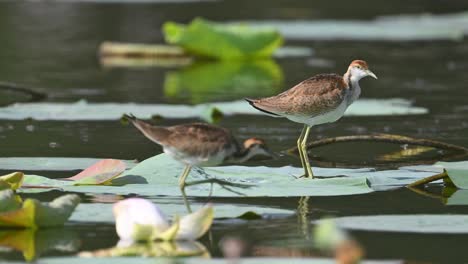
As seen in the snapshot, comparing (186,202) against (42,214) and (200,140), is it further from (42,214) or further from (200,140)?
(42,214)

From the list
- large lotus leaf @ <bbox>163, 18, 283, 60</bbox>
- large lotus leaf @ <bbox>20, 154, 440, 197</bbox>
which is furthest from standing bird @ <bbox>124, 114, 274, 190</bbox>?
large lotus leaf @ <bbox>163, 18, 283, 60</bbox>

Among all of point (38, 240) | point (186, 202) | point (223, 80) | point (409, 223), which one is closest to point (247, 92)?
point (223, 80)

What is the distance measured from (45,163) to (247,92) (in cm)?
550

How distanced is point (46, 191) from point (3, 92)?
607 cm

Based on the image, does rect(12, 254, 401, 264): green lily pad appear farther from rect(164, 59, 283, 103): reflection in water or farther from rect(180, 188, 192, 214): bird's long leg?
rect(164, 59, 283, 103): reflection in water

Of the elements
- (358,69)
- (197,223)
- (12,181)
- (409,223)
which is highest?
(358,69)

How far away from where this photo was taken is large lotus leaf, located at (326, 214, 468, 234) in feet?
21.7

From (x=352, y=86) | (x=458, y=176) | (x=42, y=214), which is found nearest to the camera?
(x=42, y=214)

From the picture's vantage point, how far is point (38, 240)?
640cm

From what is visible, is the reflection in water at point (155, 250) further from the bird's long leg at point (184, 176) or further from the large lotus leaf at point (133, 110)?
the large lotus leaf at point (133, 110)

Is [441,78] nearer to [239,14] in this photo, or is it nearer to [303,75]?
[303,75]

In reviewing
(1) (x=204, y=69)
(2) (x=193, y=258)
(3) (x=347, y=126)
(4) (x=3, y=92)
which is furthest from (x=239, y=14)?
(2) (x=193, y=258)

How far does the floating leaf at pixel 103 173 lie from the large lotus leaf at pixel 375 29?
1179cm

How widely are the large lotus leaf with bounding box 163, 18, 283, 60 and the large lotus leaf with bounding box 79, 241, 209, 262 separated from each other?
9.42 metres
